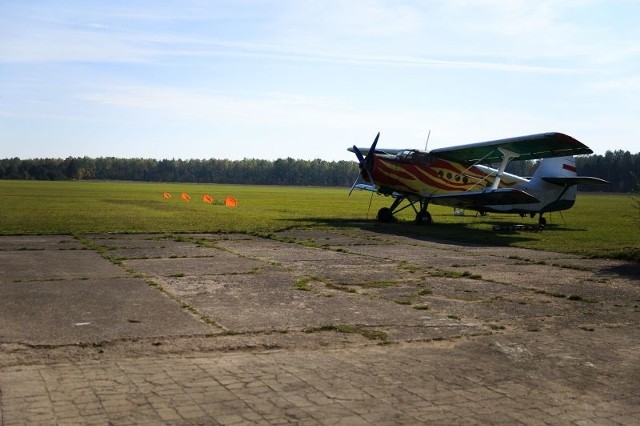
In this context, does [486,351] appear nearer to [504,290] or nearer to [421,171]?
[504,290]

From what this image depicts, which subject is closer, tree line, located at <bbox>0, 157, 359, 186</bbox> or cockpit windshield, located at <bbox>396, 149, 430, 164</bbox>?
cockpit windshield, located at <bbox>396, 149, 430, 164</bbox>

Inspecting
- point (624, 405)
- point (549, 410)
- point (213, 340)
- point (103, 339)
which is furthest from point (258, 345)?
point (624, 405)

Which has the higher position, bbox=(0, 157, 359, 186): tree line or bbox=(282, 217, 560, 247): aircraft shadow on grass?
bbox=(0, 157, 359, 186): tree line

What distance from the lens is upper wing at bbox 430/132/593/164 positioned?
71.3 feet

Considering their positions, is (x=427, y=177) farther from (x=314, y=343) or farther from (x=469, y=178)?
(x=314, y=343)

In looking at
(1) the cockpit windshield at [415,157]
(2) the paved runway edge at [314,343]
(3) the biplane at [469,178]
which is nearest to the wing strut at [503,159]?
(3) the biplane at [469,178]

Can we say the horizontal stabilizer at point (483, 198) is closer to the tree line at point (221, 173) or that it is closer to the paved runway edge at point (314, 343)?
the paved runway edge at point (314, 343)

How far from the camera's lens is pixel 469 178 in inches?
1021

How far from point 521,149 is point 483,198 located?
2.05 m

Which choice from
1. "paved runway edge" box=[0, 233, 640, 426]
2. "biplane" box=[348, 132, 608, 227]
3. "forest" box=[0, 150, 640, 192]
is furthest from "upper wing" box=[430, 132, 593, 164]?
"forest" box=[0, 150, 640, 192]

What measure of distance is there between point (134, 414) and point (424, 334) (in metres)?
3.34

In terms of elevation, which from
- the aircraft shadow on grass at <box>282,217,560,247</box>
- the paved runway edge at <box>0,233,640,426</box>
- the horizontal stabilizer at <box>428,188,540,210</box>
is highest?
the horizontal stabilizer at <box>428,188,540,210</box>

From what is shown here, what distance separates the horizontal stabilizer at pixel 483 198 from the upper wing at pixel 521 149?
4.75ft

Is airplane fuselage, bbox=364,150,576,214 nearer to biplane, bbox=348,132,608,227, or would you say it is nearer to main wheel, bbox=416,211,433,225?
biplane, bbox=348,132,608,227
